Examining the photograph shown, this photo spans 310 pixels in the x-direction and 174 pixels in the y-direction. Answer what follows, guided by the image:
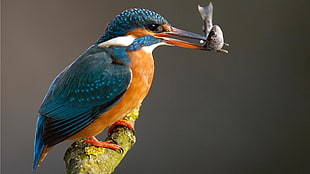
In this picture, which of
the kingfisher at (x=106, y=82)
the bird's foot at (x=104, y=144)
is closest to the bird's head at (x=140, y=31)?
the kingfisher at (x=106, y=82)

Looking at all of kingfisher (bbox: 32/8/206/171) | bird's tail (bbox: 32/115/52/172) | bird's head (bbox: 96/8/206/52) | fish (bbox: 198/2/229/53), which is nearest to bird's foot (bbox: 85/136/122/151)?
kingfisher (bbox: 32/8/206/171)

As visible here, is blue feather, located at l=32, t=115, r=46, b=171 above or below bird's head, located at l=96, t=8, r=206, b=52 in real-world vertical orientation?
below

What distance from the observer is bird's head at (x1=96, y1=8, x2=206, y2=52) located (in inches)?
68.7

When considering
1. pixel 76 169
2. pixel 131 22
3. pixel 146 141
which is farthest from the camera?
pixel 146 141

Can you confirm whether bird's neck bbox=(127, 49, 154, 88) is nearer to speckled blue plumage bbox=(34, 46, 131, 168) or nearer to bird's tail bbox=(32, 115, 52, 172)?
speckled blue plumage bbox=(34, 46, 131, 168)

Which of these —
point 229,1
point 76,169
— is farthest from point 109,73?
point 229,1

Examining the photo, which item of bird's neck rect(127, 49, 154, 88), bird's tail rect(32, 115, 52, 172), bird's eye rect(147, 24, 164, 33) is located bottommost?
bird's tail rect(32, 115, 52, 172)

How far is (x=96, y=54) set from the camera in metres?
1.76

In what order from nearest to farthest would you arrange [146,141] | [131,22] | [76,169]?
[76,169], [131,22], [146,141]

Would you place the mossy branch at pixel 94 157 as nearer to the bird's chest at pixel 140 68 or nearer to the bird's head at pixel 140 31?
the bird's chest at pixel 140 68

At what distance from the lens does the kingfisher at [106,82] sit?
174 centimetres

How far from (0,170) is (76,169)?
→ 5.05 ft

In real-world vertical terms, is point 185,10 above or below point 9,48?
above

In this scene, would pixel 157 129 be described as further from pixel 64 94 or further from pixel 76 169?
pixel 76 169
